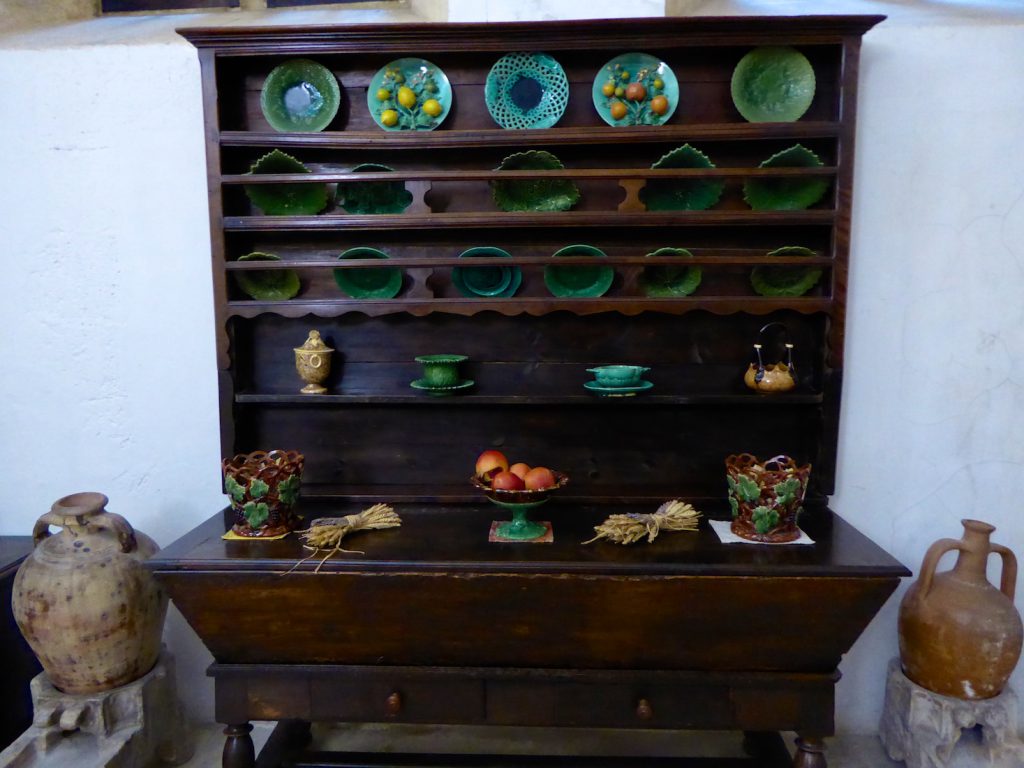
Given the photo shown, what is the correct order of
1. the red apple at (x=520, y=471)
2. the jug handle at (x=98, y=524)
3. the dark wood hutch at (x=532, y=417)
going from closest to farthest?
the dark wood hutch at (x=532, y=417) < the red apple at (x=520, y=471) < the jug handle at (x=98, y=524)

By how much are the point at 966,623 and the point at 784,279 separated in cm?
113

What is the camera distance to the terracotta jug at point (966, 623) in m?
1.87

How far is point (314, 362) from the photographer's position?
2.08 metres

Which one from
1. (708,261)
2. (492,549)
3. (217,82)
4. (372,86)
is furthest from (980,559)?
(217,82)

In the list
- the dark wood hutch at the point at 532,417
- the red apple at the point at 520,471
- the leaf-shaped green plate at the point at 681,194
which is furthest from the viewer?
the leaf-shaped green plate at the point at 681,194

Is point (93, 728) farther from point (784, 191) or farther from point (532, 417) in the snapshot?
point (784, 191)

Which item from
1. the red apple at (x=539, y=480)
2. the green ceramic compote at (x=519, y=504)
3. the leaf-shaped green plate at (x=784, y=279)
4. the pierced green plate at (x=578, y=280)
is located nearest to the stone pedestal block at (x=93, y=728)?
A: the green ceramic compote at (x=519, y=504)

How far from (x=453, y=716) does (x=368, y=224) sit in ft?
4.74

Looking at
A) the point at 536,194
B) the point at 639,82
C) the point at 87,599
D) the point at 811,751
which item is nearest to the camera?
the point at 811,751

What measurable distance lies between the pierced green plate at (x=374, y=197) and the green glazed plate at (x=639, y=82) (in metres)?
0.70

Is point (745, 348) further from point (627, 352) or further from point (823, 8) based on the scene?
point (823, 8)

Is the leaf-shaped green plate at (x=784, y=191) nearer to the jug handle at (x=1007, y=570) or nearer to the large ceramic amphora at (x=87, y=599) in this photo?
the jug handle at (x=1007, y=570)

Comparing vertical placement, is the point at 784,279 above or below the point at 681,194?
below

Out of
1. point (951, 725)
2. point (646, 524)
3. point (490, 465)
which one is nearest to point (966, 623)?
point (951, 725)
